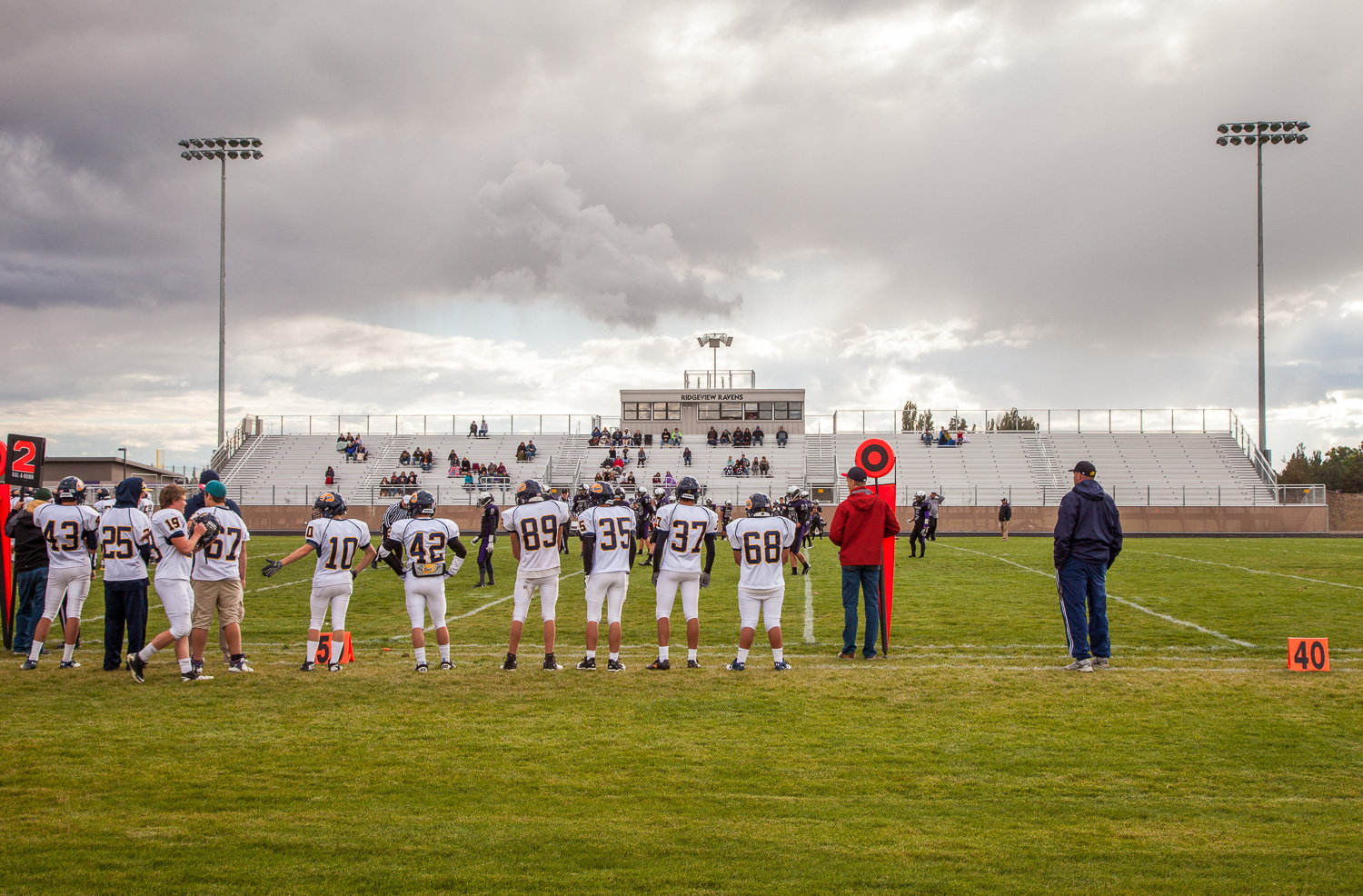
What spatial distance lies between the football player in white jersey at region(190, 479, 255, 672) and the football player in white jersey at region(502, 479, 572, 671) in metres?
2.59

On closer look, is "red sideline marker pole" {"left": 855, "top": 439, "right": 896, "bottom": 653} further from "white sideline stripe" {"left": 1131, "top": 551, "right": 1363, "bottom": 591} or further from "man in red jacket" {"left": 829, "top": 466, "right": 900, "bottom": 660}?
"white sideline stripe" {"left": 1131, "top": 551, "right": 1363, "bottom": 591}

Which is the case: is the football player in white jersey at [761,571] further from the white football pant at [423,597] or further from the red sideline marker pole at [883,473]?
the white football pant at [423,597]

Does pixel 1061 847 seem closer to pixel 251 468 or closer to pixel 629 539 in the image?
pixel 629 539

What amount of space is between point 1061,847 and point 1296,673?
19.2ft

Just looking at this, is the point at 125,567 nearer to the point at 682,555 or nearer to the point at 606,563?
the point at 606,563

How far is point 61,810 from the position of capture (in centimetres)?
507

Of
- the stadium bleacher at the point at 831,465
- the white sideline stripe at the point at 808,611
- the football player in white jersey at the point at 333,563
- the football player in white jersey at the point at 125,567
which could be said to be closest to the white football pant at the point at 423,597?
the football player in white jersey at the point at 333,563

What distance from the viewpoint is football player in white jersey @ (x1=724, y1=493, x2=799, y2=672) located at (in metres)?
9.29

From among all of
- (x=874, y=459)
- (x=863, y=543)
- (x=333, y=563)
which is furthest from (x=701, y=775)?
(x=874, y=459)

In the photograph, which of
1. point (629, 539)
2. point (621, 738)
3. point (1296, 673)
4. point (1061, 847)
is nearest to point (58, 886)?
point (621, 738)

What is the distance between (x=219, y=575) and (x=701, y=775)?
18.7ft

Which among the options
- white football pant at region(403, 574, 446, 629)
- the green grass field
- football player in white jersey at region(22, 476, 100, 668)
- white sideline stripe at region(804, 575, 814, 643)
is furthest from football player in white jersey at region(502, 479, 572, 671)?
football player in white jersey at region(22, 476, 100, 668)

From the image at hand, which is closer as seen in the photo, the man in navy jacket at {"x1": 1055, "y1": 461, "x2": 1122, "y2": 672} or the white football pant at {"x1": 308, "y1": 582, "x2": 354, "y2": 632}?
the white football pant at {"x1": 308, "y1": 582, "x2": 354, "y2": 632}

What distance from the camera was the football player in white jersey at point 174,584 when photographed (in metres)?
8.65
